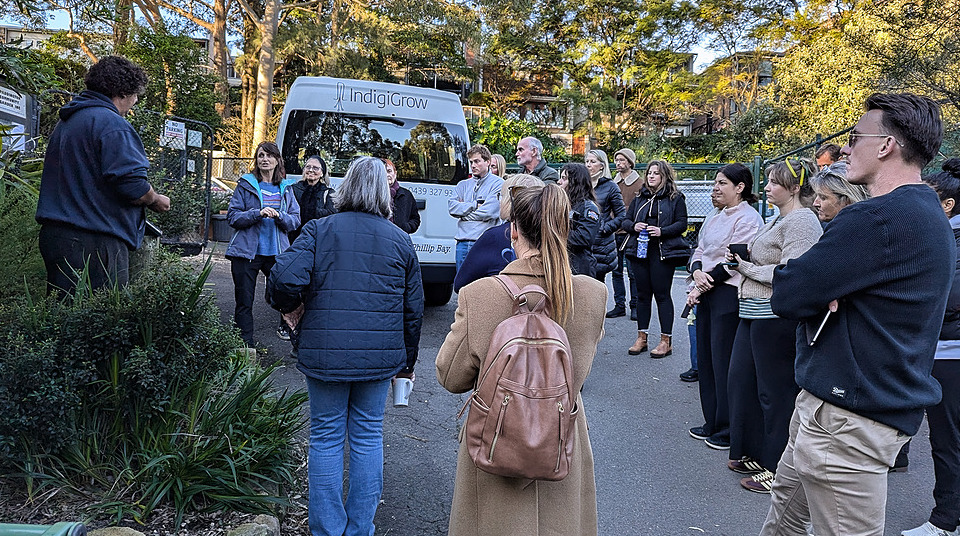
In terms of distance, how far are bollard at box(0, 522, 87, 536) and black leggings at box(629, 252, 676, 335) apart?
6.04m

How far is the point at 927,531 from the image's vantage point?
145 inches

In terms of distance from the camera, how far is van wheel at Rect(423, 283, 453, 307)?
8.60 meters

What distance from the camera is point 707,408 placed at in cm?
512

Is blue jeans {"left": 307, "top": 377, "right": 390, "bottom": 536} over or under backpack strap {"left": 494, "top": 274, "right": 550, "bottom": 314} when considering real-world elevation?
under

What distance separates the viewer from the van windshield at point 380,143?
8094mm

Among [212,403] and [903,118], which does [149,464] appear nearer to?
[212,403]

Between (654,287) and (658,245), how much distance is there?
42 centimetres

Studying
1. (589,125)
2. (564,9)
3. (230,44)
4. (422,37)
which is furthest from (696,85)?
(230,44)

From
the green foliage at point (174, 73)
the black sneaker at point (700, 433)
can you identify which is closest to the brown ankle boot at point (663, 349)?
the black sneaker at point (700, 433)

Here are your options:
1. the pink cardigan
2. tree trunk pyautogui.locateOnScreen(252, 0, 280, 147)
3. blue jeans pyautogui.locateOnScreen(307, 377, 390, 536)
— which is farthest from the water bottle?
tree trunk pyautogui.locateOnScreen(252, 0, 280, 147)

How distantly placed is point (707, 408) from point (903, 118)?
3.12m

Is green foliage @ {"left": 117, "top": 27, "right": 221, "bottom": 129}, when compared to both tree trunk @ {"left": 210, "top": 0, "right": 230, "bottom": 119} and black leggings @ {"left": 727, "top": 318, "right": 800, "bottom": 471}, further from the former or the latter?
black leggings @ {"left": 727, "top": 318, "right": 800, "bottom": 471}

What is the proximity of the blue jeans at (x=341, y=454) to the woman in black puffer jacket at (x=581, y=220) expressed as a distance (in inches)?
98.6

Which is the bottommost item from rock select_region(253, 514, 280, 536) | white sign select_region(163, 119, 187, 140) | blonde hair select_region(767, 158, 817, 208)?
rock select_region(253, 514, 280, 536)
